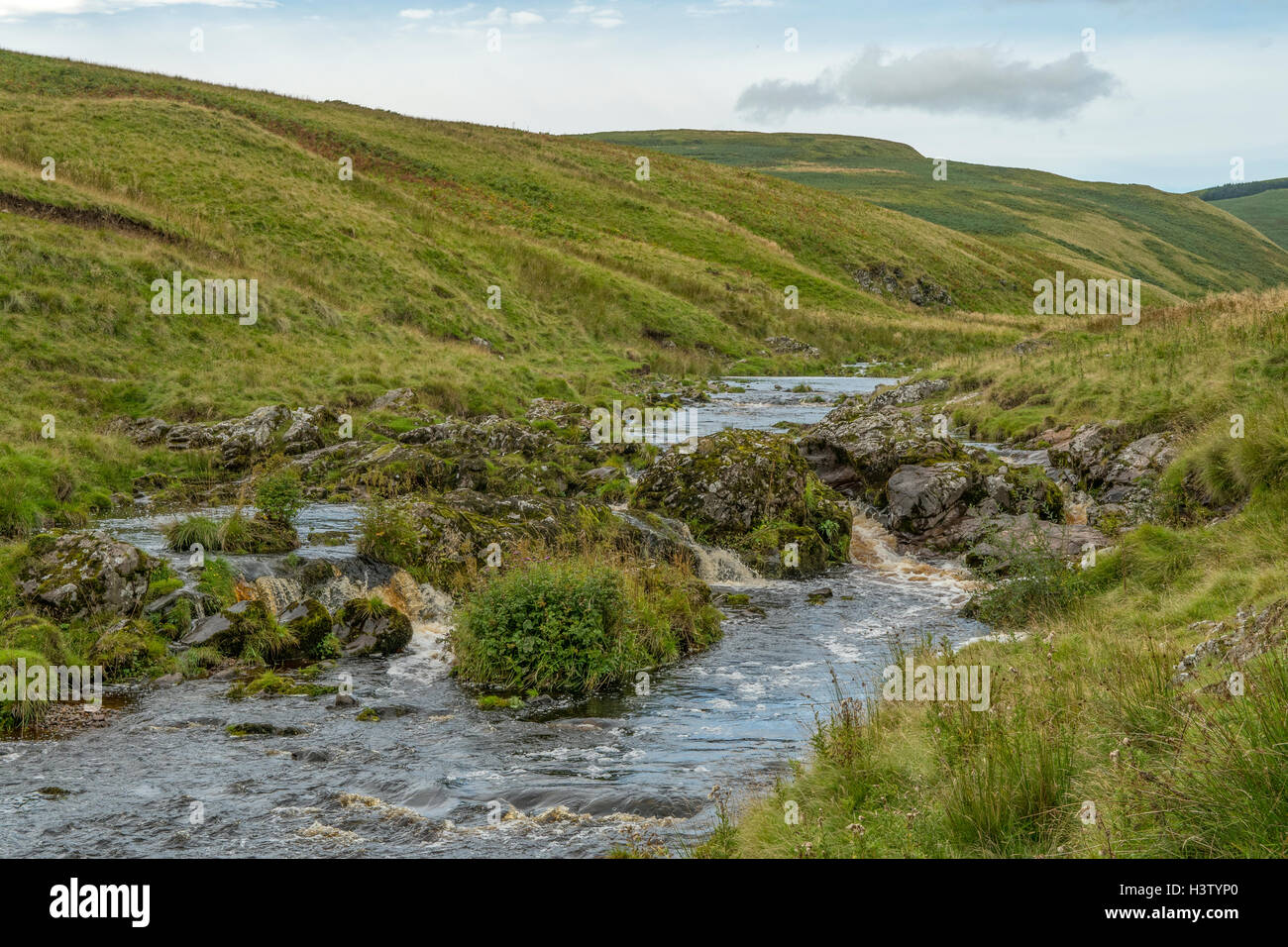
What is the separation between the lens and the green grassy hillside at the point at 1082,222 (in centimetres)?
13388

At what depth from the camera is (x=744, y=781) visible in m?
9.51

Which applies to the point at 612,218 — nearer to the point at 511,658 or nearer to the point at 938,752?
the point at 511,658

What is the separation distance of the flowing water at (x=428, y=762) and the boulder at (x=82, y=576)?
2117 mm

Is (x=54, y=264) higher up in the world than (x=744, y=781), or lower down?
higher up

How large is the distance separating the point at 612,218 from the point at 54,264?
178 ft

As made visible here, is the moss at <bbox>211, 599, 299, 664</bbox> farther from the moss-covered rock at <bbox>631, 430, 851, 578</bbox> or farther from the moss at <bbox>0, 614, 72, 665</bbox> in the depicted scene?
the moss-covered rock at <bbox>631, 430, 851, 578</bbox>

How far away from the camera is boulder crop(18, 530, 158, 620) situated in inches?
539

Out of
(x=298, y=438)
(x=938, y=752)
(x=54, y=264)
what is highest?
(x=54, y=264)

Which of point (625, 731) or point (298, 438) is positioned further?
point (298, 438)

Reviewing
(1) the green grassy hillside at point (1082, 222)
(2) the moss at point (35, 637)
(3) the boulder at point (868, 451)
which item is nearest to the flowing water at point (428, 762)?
(2) the moss at point (35, 637)

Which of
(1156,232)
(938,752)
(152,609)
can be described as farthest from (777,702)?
(1156,232)

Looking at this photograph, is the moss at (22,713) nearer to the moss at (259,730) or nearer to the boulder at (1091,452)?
the moss at (259,730)

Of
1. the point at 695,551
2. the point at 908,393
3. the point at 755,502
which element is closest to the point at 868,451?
the point at 755,502

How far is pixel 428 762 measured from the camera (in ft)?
33.8
